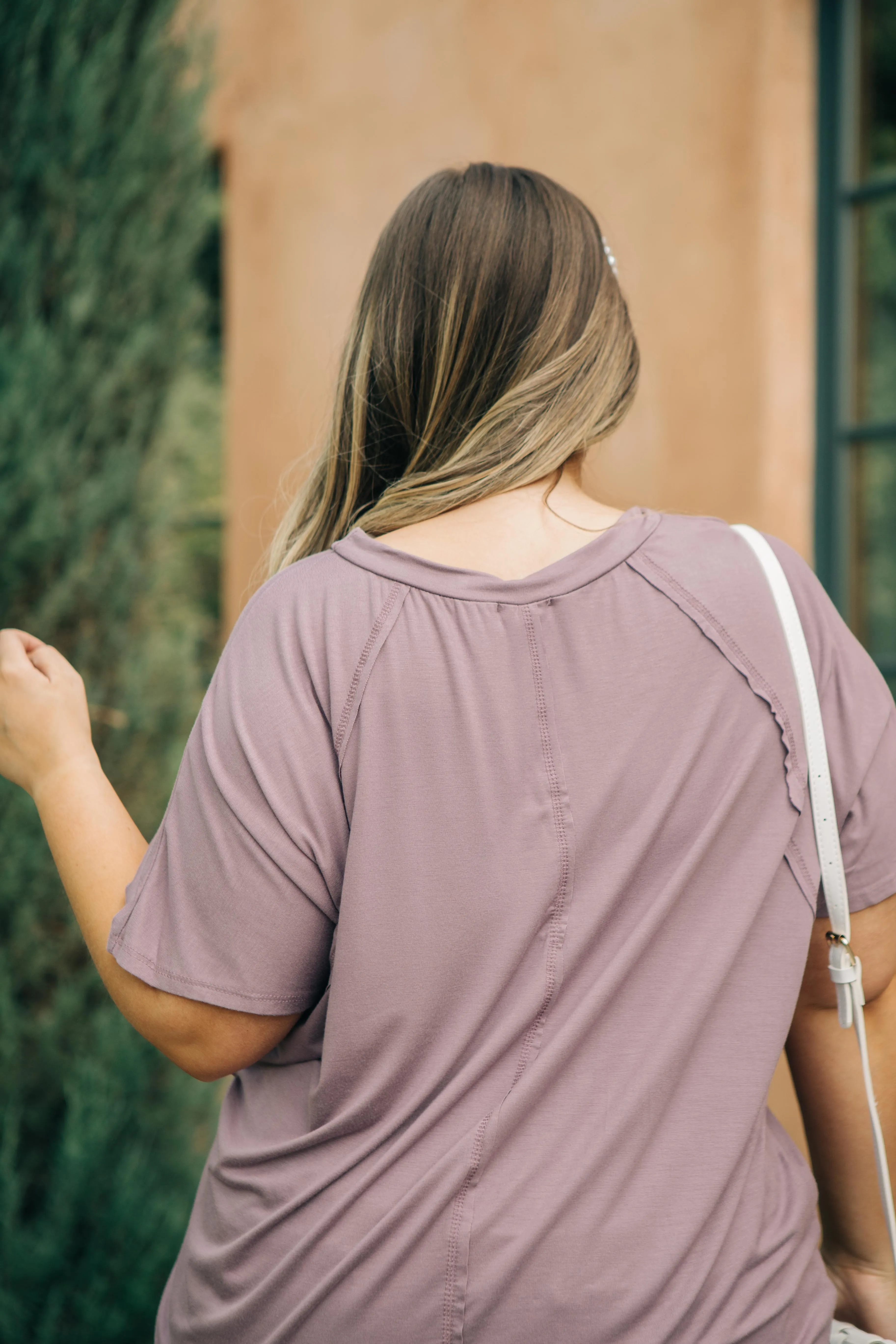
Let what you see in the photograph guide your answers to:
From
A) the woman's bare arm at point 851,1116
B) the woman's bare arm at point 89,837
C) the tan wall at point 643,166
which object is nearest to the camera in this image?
the woman's bare arm at point 89,837

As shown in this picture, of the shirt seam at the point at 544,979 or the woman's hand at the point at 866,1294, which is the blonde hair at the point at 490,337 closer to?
the shirt seam at the point at 544,979

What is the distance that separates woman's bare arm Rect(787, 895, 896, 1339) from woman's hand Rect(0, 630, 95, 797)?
3.09ft

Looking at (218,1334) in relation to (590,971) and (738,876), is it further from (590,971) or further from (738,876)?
(738,876)

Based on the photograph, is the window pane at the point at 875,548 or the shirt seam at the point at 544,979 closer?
the shirt seam at the point at 544,979

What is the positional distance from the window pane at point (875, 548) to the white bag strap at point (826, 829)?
1879mm

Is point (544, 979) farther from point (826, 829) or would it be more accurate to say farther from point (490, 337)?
point (490, 337)

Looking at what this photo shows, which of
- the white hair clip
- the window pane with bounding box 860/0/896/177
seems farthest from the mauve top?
the window pane with bounding box 860/0/896/177

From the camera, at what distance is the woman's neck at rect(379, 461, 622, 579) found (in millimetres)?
1235

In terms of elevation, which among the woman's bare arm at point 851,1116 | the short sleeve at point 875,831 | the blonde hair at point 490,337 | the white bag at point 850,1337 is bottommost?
the white bag at point 850,1337

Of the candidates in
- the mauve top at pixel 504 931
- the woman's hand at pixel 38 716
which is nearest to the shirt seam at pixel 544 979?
the mauve top at pixel 504 931

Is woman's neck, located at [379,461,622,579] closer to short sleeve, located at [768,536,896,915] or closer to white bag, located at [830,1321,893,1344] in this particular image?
short sleeve, located at [768,536,896,915]

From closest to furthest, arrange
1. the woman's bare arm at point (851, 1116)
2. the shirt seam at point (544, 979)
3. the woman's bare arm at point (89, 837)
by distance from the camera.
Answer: the shirt seam at point (544, 979)
the woman's bare arm at point (89, 837)
the woman's bare arm at point (851, 1116)

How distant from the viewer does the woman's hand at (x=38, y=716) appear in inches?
55.4

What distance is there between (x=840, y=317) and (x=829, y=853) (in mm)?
2249
